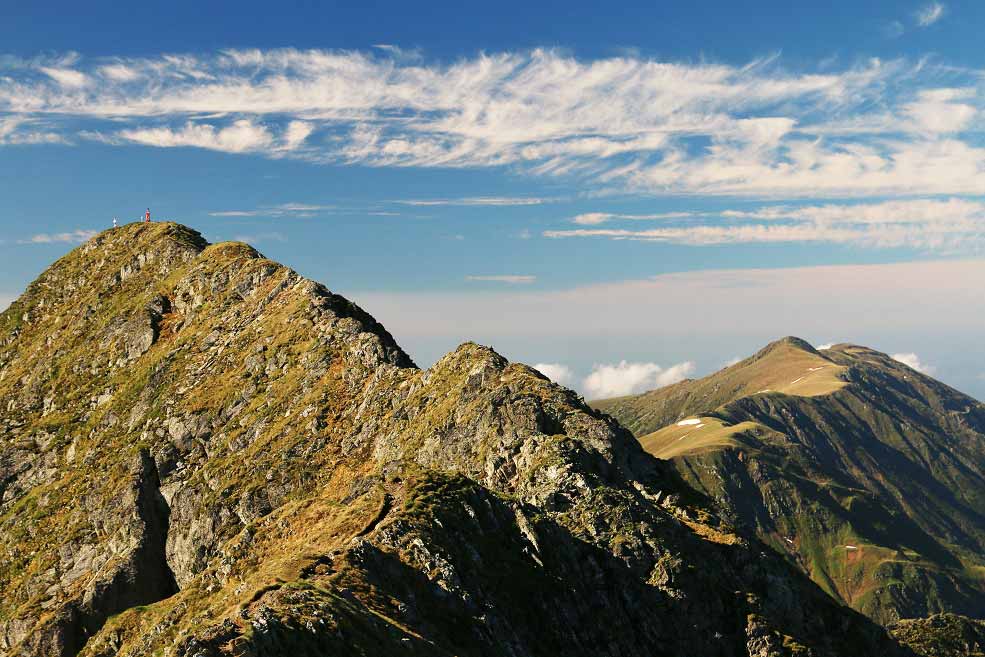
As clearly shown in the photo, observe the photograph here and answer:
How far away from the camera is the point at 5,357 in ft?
489

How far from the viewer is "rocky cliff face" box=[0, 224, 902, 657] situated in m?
47.2

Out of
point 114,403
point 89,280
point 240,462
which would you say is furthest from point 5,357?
point 240,462

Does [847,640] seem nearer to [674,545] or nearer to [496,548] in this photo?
[674,545]

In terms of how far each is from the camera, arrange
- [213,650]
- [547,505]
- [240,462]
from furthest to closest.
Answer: [240,462]
[547,505]
[213,650]

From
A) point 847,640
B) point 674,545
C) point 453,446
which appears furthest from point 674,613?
point 453,446

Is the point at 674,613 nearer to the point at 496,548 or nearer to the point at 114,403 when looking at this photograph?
the point at 496,548

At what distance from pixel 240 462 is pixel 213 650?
6206 cm

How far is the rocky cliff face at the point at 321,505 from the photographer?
47.2 m

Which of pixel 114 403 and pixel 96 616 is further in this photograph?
pixel 114 403

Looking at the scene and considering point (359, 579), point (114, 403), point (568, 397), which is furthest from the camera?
point (114, 403)

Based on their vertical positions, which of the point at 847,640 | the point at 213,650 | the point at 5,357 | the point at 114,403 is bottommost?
the point at 847,640

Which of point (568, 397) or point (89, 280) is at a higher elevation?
point (89, 280)

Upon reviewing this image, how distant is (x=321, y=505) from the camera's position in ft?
211

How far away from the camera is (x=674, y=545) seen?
63.7 metres
